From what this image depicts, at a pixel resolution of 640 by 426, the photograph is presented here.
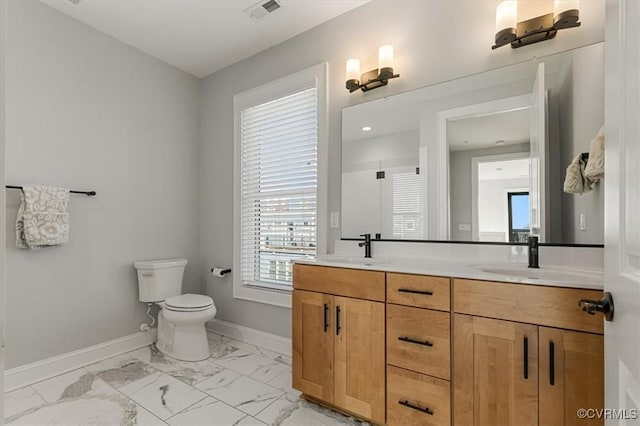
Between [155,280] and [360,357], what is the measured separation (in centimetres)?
187

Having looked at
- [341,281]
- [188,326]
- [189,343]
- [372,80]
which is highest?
[372,80]

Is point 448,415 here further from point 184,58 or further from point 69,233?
point 184,58

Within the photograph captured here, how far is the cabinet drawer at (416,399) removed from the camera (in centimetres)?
139

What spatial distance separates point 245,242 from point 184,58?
5.86ft

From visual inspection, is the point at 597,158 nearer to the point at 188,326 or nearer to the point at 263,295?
the point at 263,295

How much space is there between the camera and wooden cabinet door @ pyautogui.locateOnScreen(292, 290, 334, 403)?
1.75 meters

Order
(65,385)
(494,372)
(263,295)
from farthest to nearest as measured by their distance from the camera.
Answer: (263,295)
(65,385)
(494,372)

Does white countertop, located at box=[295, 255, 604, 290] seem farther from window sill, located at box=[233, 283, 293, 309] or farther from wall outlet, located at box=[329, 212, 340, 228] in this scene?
window sill, located at box=[233, 283, 293, 309]

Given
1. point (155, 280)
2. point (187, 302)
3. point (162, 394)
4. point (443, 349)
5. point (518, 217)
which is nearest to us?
point (443, 349)

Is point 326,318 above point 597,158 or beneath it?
beneath

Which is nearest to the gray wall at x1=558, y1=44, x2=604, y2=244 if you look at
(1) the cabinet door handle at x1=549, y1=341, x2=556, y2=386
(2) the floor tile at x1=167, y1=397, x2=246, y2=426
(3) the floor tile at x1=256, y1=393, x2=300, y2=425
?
(1) the cabinet door handle at x1=549, y1=341, x2=556, y2=386

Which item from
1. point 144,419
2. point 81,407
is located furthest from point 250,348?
point 81,407

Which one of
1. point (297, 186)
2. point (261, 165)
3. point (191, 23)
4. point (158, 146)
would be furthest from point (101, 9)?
point (297, 186)

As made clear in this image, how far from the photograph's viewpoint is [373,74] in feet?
7.18
